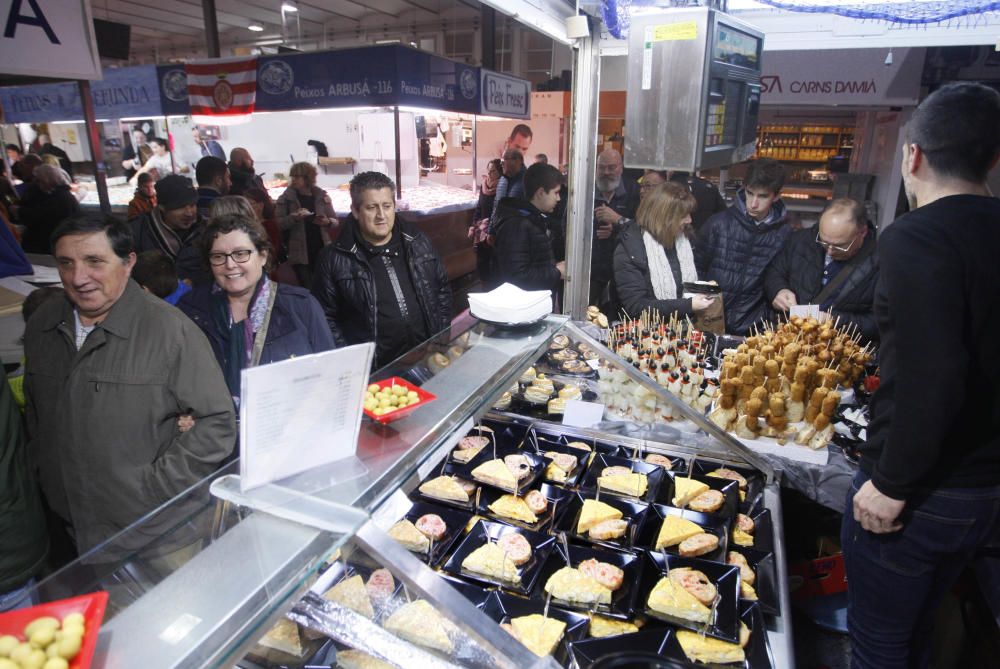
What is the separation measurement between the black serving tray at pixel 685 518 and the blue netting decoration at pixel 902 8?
2.68 meters

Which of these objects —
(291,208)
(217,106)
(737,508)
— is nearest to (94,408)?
(737,508)

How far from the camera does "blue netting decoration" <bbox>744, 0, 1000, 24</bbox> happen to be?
3.00 m

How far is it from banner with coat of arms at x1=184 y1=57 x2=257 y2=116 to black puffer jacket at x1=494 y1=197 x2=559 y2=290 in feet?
16.8

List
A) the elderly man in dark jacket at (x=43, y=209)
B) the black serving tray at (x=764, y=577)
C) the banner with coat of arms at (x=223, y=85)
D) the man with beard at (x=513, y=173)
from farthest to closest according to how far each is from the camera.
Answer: the man with beard at (x=513, y=173) → the banner with coat of arms at (x=223, y=85) → the elderly man in dark jacket at (x=43, y=209) → the black serving tray at (x=764, y=577)

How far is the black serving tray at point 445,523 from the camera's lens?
209cm

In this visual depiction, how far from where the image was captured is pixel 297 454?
1.34 m

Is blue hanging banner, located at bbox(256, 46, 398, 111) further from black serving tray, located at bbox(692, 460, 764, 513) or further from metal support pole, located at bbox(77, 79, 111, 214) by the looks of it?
black serving tray, located at bbox(692, 460, 764, 513)

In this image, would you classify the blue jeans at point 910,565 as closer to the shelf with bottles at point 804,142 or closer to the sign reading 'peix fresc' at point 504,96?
the sign reading 'peix fresc' at point 504,96

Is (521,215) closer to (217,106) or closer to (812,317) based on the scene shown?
(812,317)

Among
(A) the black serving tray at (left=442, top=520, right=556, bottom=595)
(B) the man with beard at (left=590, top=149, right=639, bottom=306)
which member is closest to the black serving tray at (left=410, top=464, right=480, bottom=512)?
(A) the black serving tray at (left=442, top=520, right=556, bottom=595)

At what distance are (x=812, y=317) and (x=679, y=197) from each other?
47.0 inches

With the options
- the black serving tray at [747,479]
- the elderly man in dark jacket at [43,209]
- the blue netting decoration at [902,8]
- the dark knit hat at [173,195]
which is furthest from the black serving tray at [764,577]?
the elderly man in dark jacket at [43,209]

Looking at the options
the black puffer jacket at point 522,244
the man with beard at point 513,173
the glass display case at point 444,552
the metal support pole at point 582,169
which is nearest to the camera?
the glass display case at point 444,552

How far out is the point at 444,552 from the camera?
2.12 metres
